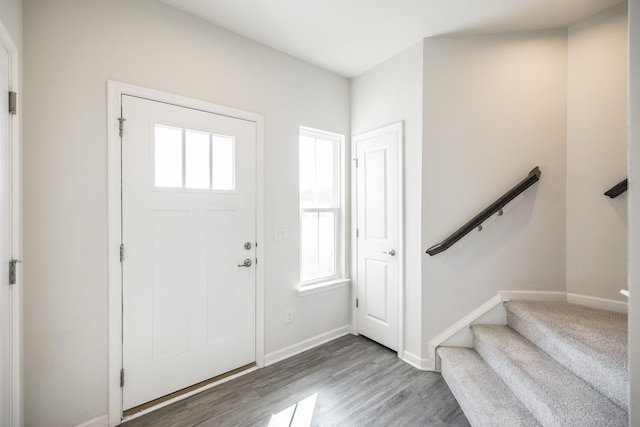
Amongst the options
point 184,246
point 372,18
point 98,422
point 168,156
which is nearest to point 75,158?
point 168,156

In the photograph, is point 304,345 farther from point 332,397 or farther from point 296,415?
point 296,415

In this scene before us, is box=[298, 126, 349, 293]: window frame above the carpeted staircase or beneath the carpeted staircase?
above

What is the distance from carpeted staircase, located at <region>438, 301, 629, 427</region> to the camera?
130 centimetres

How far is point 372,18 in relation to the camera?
6.61 ft

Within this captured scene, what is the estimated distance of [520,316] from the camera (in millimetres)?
2023

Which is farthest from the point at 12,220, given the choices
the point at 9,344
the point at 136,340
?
the point at 136,340

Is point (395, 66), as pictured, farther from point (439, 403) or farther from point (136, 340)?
point (136, 340)

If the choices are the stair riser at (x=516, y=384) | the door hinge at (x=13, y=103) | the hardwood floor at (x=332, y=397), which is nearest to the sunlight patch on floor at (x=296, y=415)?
the hardwood floor at (x=332, y=397)

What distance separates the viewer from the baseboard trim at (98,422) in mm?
1590

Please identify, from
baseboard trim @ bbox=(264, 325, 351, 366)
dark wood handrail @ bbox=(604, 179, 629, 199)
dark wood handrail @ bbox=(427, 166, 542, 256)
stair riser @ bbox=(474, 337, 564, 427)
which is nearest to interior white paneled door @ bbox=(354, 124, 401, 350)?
baseboard trim @ bbox=(264, 325, 351, 366)

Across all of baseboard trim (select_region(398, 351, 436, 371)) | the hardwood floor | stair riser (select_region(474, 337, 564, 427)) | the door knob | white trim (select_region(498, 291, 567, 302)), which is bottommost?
the hardwood floor

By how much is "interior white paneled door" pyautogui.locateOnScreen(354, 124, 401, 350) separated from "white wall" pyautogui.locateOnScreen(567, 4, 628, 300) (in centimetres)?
135

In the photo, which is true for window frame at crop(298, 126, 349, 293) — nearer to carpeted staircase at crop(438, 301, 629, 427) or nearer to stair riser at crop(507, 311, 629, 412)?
carpeted staircase at crop(438, 301, 629, 427)

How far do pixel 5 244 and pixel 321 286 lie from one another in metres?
2.13
